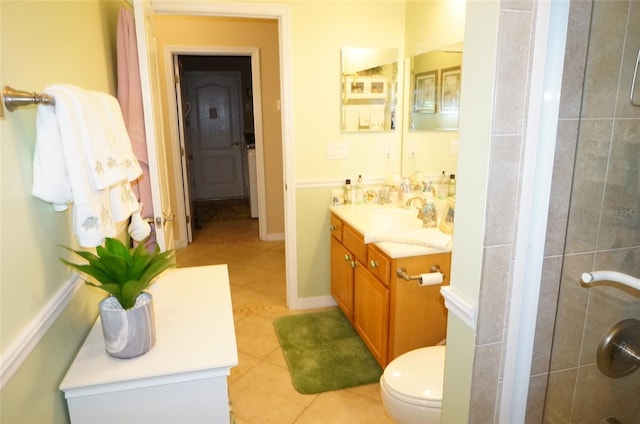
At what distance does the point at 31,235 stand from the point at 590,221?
4.75ft

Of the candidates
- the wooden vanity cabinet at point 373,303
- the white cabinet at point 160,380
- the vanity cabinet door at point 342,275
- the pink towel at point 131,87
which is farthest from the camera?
the vanity cabinet door at point 342,275

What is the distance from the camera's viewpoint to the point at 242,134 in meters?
7.38

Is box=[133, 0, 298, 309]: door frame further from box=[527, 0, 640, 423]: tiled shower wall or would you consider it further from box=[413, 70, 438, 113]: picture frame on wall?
box=[527, 0, 640, 423]: tiled shower wall

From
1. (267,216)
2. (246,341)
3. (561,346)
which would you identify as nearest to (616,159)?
(561,346)

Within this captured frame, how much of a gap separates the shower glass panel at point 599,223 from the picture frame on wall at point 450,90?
4.52ft

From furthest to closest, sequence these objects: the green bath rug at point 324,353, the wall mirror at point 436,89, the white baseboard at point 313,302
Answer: the white baseboard at point 313,302, the wall mirror at point 436,89, the green bath rug at point 324,353

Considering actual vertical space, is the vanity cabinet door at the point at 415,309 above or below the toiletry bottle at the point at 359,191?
below

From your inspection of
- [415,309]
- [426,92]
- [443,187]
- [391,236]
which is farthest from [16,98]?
[426,92]

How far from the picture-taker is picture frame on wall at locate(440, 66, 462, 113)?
238 cm

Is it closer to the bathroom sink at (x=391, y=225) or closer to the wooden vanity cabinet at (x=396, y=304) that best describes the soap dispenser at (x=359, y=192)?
the bathroom sink at (x=391, y=225)

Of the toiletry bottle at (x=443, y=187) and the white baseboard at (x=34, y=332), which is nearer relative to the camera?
the white baseboard at (x=34, y=332)

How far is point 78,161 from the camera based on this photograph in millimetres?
1085

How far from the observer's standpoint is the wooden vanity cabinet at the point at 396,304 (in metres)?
2.03

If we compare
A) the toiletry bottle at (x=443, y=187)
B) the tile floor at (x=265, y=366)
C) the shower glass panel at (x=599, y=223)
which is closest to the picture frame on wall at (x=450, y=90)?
the toiletry bottle at (x=443, y=187)
